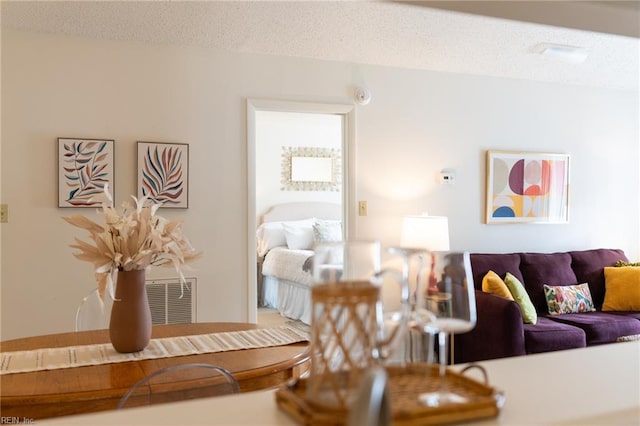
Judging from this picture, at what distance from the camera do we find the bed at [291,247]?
6.09m

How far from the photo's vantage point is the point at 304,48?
3.96 meters

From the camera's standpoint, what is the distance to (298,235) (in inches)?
276

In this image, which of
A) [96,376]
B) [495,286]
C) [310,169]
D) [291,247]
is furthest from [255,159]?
[310,169]

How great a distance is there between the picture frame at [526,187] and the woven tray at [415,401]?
4.08m

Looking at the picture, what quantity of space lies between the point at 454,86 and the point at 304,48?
1444 millimetres

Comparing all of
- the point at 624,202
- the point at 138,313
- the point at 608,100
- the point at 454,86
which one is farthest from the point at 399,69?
the point at 138,313

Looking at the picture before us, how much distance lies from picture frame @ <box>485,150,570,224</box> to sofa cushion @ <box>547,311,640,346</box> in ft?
3.28

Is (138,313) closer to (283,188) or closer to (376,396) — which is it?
(376,396)

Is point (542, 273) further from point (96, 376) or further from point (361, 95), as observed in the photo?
point (96, 376)

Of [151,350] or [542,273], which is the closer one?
[151,350]

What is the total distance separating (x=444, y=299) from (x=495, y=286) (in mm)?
3420

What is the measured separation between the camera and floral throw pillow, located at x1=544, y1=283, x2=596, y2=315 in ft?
14.8

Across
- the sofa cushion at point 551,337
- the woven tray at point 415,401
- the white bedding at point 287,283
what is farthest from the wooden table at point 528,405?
the white bedding at point 287,283

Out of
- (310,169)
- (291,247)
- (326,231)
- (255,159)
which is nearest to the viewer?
(255,159)
